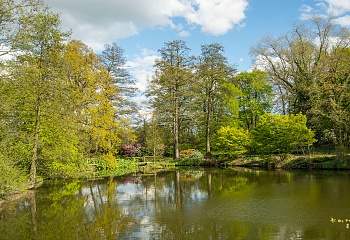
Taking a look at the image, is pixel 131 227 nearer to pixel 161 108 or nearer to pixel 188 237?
pixel 188 237

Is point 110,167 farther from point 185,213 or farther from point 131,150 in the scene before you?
point 185,213

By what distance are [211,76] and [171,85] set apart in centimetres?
499

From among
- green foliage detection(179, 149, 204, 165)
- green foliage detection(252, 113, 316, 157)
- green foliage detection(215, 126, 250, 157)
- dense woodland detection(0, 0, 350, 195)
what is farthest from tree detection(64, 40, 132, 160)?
green foliage detection(252, 113, 316, 157)

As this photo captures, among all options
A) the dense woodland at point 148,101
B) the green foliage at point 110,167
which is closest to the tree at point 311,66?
the dense woodland at point 148,101

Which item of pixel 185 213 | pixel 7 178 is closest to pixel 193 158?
pixel 185 213

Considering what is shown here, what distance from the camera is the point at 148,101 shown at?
34531mm

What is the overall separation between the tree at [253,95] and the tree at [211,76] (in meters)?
4.15

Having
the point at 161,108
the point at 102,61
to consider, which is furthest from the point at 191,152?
the point at 102,61

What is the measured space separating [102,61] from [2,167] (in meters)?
20.0

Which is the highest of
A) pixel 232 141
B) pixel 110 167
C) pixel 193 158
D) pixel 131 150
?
pixel 232 141

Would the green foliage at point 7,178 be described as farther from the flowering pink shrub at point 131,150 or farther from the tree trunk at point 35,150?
the flowering pink shrub at point 131,150

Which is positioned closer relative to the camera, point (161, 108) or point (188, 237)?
point (188, 237)

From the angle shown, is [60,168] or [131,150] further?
[131,150]

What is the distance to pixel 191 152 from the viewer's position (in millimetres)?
34438
